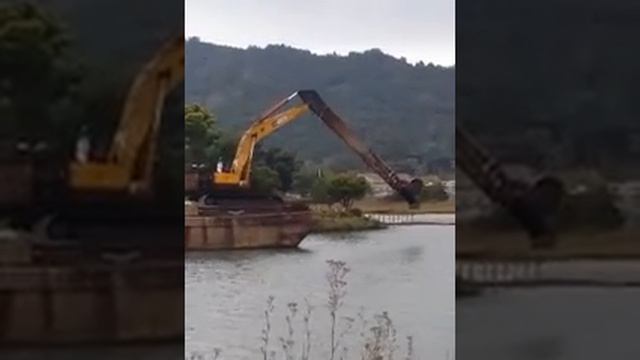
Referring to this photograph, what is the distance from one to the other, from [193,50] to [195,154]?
978mm

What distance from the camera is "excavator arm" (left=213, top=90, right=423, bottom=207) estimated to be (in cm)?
438

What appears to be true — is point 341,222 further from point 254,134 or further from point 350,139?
point 254,134

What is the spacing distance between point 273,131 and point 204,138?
36.0 inches

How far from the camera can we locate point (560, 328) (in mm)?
2301

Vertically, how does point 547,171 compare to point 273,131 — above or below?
below

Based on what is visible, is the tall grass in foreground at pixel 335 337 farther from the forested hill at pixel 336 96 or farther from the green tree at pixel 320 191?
the forested hill at pixel 336 96

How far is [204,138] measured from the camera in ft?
12.9

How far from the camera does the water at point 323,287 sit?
343 centimetres

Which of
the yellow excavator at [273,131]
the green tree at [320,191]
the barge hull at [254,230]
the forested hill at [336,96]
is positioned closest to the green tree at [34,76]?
the forested hill at [336,96]

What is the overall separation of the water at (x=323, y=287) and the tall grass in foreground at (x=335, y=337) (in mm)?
23

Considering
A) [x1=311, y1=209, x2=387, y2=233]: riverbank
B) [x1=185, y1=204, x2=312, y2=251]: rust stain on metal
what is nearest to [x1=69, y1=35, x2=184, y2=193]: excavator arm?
[x1=185, y1=204, x2=312, y2=251]: rust stain on metal

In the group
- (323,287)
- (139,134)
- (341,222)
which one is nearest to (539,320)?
(139,134)

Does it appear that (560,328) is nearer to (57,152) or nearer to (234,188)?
(57,152)

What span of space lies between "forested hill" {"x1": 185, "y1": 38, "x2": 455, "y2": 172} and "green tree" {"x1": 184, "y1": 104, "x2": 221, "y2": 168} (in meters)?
0.10
